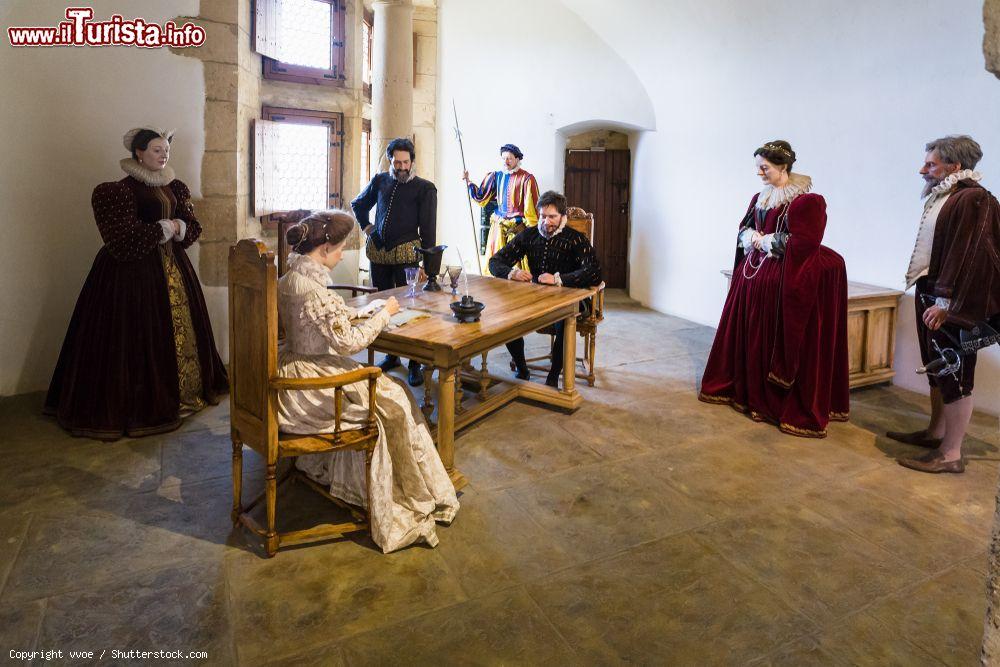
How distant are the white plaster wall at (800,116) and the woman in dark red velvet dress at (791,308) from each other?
120cm

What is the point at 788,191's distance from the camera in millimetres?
3971

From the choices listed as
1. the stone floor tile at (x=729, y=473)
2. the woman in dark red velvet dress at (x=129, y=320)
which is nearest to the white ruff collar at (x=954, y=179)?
the stone floor tile at (x=729, y=473)

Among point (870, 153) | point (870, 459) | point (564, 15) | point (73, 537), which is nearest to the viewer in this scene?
point (73, 537)

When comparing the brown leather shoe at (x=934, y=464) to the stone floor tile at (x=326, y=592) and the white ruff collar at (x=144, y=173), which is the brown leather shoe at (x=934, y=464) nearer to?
the stone floor tile at (x=326, y=592)

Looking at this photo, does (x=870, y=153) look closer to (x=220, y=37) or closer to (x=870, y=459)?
(x=870, y=459)

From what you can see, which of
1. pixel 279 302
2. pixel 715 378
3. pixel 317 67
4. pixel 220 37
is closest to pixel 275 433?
pixel 279 302

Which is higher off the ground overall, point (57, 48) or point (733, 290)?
point (57, 48)

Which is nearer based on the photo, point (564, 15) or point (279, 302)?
point (279, 302)

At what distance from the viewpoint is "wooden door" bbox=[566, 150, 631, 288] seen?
8844mm

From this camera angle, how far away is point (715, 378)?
4.50m

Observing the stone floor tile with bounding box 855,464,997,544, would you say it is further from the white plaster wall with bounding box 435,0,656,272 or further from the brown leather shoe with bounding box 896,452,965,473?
the white plaster wall with bounding box 435,0,656,272

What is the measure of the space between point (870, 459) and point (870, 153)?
8.00 ft

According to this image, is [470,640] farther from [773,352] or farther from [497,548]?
[773,352]

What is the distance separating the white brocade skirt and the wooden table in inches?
8.5
